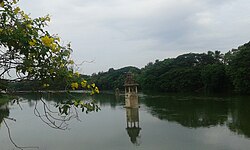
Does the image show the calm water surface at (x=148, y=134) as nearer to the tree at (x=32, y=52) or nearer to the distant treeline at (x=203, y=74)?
the tree at (x=32, y=52)

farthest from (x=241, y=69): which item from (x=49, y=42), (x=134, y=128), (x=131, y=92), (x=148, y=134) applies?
(x=49, y=42)

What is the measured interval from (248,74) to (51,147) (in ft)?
72.9

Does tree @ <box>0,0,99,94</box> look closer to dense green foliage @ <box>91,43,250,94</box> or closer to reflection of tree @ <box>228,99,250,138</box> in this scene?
reflection of tree @ <box>228,99,250,138</box>

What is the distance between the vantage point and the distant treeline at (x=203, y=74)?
27984mm

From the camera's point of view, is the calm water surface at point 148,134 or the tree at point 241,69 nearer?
the calm water surface at point 148,134

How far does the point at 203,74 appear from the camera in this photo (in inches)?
1387

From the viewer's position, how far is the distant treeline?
91.8ft

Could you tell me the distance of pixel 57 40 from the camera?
62.7 inches

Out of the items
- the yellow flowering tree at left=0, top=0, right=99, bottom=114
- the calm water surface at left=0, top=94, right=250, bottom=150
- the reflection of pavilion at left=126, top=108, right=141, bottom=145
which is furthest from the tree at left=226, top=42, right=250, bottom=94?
the yellow flowering tree at left=0, top=0, right=99, bottom=114

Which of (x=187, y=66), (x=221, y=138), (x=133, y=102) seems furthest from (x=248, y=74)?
(x=221, y=138)

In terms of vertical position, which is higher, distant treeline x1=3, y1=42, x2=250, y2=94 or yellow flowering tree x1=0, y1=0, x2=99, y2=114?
distant treeline x1=3, y1=42, x2=250, y2=94

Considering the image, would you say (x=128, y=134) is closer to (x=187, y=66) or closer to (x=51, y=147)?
(x=51, y=147)

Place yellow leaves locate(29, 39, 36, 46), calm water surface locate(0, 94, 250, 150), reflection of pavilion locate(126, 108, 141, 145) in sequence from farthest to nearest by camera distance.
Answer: reflection of pavilion locate(126, 108, 141, 145), calm water surface locate(0, 94, 250, 150), yellow leaves locate(29, 39, 36, 46)

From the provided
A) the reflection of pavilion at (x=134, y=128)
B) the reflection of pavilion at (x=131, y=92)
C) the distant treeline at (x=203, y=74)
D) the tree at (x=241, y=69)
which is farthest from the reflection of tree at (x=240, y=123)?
the distant treeline at (x=203, y=74)
